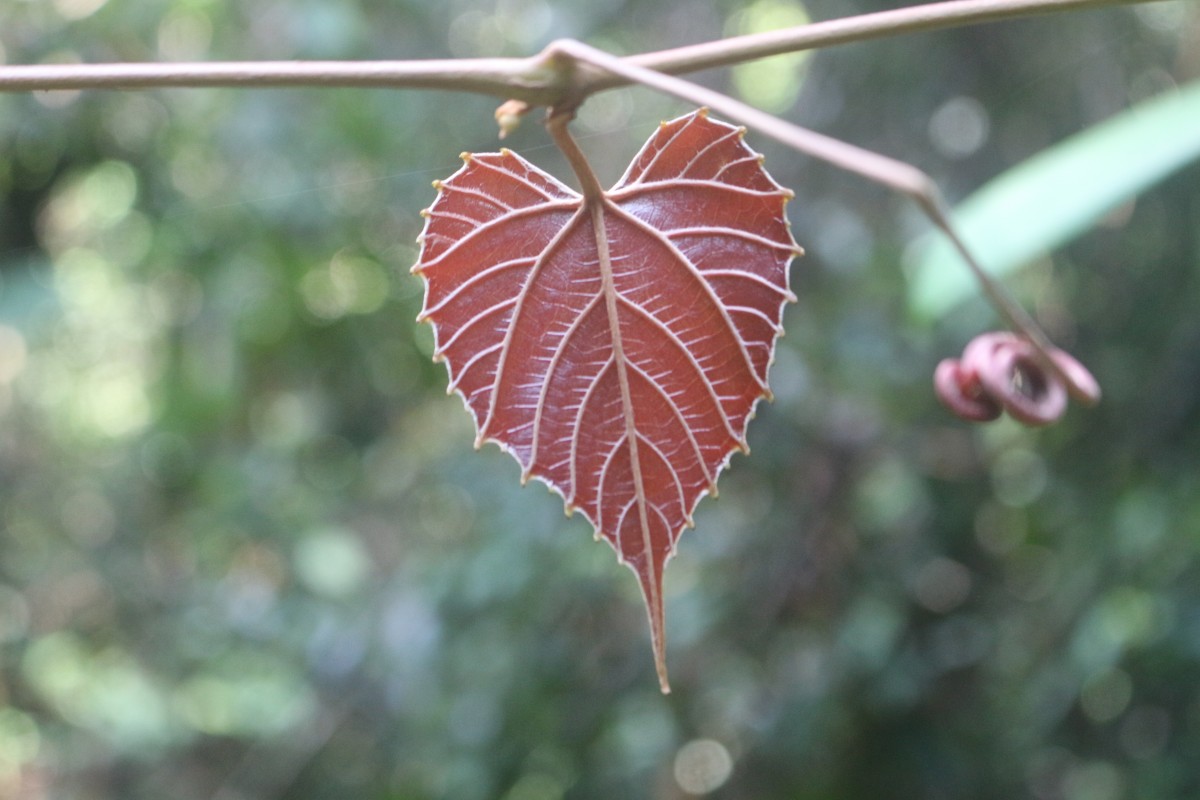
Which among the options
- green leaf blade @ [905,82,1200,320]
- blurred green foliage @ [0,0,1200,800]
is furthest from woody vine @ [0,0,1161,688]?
blurred green foliage @ [0,0,1200,800]

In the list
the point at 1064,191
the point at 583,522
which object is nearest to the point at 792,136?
the point at 1064,191

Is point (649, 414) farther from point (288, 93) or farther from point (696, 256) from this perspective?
point (288, 93)

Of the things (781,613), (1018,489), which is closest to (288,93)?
(781,613)

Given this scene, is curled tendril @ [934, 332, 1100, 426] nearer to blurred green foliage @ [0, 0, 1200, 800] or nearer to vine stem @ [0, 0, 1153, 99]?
vine stem @ [0, 0, 1153, 99]

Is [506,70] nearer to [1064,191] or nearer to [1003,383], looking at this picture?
[1003,383]

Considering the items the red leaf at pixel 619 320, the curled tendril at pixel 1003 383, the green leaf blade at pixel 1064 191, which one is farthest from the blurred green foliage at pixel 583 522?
the red leaf at pixel 619 320

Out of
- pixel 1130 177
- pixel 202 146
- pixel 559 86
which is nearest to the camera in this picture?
pixel 559 86
